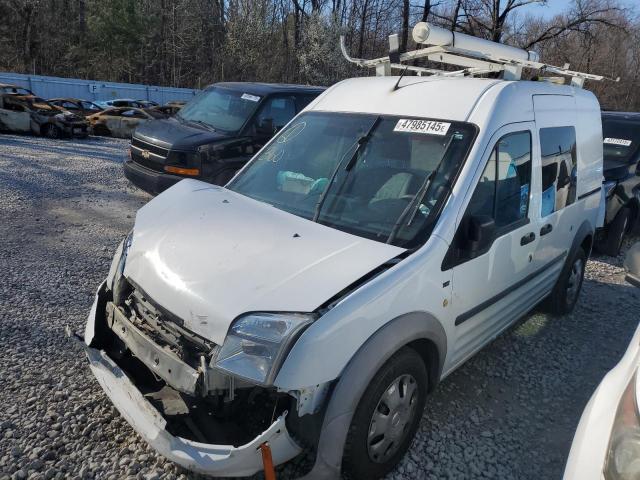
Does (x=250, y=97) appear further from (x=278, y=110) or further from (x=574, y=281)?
(x=574, y=281)

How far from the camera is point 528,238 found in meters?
3.43

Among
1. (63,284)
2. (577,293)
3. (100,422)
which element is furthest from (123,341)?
(577,293)

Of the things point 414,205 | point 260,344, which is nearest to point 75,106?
point 414,205

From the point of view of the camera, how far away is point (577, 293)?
16.1 feet

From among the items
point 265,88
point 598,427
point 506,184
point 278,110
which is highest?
point 265,88

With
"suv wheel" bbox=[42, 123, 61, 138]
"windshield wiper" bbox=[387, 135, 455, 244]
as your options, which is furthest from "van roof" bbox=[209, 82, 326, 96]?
"suv wheel" bbox=[42, 123, 61, 138]

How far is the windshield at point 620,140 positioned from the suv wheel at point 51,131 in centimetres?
1648

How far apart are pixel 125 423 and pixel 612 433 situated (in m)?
2.52

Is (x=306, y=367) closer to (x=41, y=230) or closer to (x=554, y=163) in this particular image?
(x=554, y=163)

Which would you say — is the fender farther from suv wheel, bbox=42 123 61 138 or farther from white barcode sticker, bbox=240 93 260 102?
suv wheel, bbox=42 123 61 138

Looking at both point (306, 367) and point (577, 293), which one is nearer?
point (306, 367)

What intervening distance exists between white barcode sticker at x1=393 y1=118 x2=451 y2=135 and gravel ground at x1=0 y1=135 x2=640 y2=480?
1.80 m

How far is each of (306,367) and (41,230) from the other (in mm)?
5687

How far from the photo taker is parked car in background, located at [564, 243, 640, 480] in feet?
5.24
